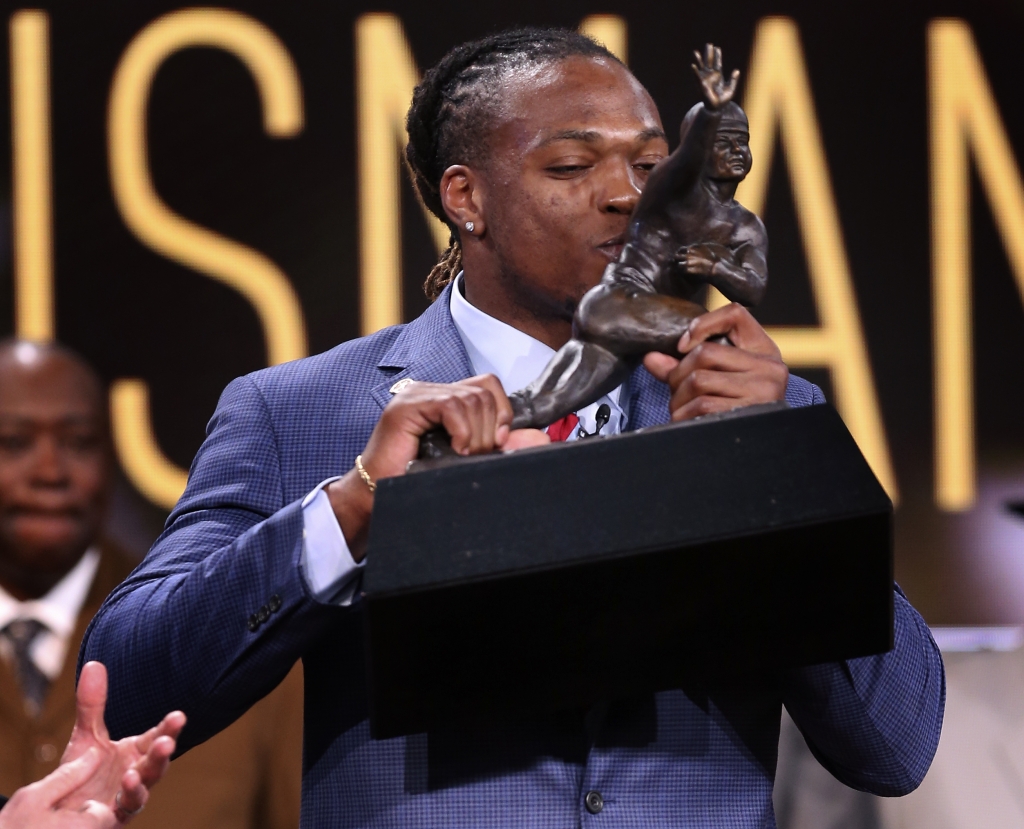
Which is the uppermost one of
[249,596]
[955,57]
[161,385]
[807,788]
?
[955,57]

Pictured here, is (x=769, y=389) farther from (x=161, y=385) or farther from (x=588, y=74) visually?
(x=161, y=385)

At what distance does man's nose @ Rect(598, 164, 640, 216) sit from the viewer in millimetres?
1617

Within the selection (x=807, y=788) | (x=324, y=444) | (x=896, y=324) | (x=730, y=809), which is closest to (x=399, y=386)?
(x=324, y=444)

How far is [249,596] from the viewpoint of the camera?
149cm

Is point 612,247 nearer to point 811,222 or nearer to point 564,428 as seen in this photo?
point 564,428

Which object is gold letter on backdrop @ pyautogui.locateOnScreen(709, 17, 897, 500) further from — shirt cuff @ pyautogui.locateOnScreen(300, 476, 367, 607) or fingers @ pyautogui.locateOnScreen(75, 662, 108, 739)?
fingers @ pyautogui.locateOnScreen(75, 662, 108, 739)

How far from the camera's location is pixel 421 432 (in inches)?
55.1

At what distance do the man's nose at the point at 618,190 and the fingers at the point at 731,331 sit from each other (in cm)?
22

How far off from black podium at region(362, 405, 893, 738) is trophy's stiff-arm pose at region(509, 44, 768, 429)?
14 cm

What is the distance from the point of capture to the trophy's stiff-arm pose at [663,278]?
1.46 metres

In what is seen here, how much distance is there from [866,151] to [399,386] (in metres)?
1.91

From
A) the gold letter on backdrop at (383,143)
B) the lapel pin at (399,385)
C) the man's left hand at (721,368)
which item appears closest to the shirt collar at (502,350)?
the lapel pin at (399,385)

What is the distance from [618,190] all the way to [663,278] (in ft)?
0.57

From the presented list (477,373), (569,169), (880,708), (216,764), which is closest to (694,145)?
(569,169)
